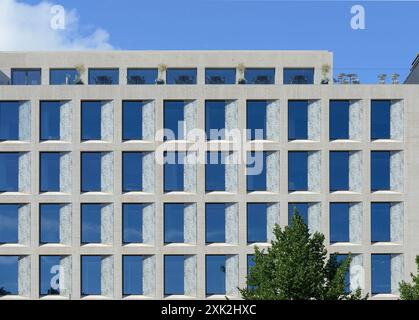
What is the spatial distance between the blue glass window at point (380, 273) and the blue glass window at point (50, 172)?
22.1m

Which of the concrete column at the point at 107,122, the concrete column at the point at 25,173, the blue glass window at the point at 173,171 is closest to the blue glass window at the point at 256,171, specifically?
the blue glass window at the point at 173,171

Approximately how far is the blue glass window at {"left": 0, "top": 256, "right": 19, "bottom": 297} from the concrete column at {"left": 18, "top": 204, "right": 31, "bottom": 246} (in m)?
1.32

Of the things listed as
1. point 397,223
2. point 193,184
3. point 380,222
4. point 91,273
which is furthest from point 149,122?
point 397,223

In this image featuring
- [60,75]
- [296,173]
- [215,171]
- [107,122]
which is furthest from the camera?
[60,75]

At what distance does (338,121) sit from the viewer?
39906 mm

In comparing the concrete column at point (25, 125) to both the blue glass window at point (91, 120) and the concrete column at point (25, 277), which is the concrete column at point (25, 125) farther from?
the concrete column at point (25, 277)

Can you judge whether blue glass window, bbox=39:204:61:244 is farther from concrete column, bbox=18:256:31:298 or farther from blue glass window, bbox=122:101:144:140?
blue glass window, bbox=122:101:144:140

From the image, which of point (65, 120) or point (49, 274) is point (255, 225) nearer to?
point (49, 274)

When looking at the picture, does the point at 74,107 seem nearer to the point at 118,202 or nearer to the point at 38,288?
the point at 118,202

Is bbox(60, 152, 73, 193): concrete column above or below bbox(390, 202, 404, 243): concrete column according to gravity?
above

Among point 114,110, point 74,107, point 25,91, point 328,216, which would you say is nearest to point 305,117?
point 328,216

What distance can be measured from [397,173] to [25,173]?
25.4 meters

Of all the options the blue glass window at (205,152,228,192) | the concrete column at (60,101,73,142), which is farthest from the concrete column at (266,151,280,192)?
the concrete column at (60,101,73,142)

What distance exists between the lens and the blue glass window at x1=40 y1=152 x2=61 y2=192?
3978cm
